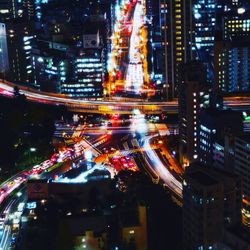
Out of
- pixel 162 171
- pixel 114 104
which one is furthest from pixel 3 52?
pixel 162 171

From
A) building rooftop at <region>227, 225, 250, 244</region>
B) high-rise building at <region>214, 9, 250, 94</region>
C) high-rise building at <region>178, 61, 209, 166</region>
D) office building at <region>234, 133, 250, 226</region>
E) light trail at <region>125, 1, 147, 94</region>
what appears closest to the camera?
building rooftop at <region>227, 225, 250, 244</region>

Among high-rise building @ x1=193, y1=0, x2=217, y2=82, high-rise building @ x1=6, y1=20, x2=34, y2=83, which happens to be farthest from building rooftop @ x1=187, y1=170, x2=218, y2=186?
high-rise building @ x1=6, y1=20, x2=34, y2=83

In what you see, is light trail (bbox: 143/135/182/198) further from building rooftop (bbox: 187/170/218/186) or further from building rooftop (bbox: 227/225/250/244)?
building rooftop (bbox: 227/225/250/244)

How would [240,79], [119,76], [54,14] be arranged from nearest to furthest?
1. [240,79]
2. [119,76]
3. [54,14]

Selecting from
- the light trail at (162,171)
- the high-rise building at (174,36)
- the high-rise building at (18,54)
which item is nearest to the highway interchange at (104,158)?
the light trail at (162,171)

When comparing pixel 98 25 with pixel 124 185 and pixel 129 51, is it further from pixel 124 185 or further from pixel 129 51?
pixel 124 185

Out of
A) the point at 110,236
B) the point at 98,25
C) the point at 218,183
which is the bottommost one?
the point at 110,236

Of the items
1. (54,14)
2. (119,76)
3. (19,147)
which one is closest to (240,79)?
(119,76)
